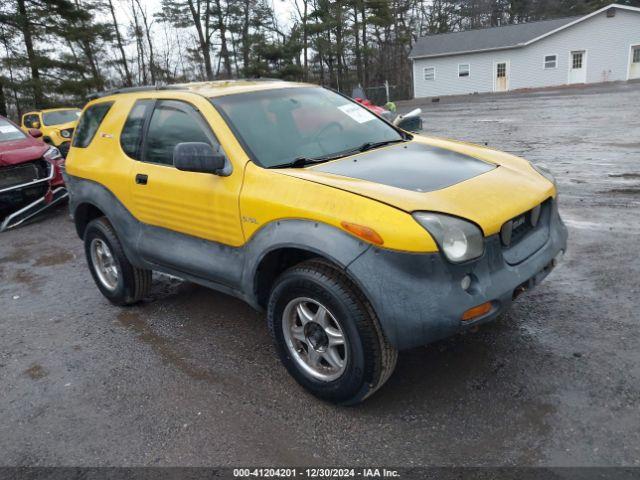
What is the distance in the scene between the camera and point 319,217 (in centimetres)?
302

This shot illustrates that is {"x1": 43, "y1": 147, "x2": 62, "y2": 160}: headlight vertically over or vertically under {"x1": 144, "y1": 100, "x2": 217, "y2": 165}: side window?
under

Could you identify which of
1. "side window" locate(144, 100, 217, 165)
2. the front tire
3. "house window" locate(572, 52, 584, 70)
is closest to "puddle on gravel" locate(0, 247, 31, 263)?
"side window" locate(144, 100, 217, 165)

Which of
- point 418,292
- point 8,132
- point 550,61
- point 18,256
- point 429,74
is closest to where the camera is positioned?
point 418,292

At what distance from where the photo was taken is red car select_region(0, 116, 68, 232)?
867 cm

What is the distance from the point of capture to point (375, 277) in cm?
279

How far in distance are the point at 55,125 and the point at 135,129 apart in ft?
45.0

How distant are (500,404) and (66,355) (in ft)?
10.6

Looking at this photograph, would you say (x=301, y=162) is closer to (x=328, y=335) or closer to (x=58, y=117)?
(x=328, y=335)

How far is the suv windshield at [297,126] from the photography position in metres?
3.69

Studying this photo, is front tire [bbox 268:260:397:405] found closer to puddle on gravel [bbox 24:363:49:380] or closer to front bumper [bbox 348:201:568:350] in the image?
front bumper [bbox 348:201:568:350]

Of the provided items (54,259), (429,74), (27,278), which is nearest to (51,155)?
(54,259)

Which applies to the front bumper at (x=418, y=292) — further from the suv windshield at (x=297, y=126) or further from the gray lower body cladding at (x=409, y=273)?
the suv windshield at (x=297, y=126)

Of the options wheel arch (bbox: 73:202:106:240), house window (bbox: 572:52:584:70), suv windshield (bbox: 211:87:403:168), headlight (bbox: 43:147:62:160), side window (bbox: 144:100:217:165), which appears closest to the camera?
suv windshield (bbox: 211:87:403:168)

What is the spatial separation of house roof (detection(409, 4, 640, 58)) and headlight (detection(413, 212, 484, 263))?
39.8 meters
